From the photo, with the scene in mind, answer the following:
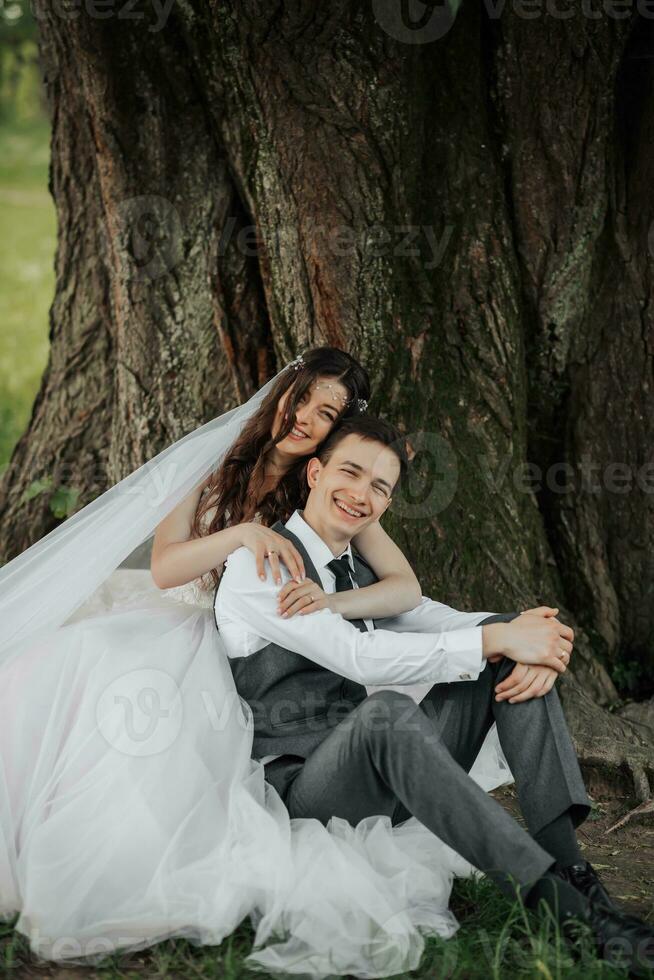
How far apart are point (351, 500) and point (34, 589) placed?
3.21 feet

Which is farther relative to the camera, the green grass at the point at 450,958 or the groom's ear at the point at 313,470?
the groom's ear at the point at 313,470

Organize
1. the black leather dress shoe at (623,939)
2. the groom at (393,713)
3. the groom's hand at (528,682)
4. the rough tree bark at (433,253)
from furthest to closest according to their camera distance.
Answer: the rough tree bark at (433,253) → the groom's hand at (528,682) → the groom at (393,713) → the black leather dress shoe at (623,939)

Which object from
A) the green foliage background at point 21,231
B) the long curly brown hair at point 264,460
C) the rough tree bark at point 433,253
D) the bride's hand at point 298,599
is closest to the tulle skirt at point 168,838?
the bride's hand at point 298,599

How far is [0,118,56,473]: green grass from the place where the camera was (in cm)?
821

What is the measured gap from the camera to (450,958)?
2.53 metres

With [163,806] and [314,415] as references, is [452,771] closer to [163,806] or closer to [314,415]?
[163,806]

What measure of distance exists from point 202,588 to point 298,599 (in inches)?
29.9

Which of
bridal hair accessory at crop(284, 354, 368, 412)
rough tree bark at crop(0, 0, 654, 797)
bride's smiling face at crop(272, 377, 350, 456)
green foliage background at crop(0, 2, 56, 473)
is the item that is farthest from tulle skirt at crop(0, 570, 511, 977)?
green foliage background at crop(0, 2, 56, 473)

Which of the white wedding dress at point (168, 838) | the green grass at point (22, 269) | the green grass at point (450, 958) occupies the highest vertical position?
the green grass at point (22, 269)

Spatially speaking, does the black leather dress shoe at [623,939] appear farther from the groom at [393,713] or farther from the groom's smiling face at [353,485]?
the groom's smiling face at [353,485]

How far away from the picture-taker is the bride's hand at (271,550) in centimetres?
294

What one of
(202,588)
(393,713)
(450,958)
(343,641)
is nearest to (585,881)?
(450,958)

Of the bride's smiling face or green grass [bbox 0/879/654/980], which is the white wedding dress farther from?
the bride's smiling face

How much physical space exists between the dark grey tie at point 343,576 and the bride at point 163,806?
59 mm
